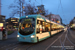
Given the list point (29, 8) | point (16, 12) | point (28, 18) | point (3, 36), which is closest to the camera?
point (28, 18)

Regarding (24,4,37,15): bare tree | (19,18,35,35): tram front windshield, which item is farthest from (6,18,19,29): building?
(19,18,35,35): tram front windshield

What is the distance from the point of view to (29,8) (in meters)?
26.4

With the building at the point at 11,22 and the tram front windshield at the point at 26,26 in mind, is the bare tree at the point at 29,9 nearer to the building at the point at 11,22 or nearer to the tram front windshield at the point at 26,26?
the tram front windshield at the point at 26,26

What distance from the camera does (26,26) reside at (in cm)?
1007

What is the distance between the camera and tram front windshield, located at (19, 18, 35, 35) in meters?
9.81

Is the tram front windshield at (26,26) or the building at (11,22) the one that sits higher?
the tram front windshield at (26,26)

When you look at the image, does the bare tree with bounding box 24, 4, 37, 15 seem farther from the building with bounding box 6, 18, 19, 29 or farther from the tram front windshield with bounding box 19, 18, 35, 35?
the building with bounding box 6, 18, 19, 29

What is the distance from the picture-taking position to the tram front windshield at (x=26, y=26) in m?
9.81

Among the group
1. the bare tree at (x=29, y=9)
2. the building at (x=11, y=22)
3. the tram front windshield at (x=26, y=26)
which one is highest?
the bare tree at (x=29, y=9)

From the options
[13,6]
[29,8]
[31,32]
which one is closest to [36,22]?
[31,32]

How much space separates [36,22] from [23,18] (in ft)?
5.42

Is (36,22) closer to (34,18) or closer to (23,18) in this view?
(34,18)

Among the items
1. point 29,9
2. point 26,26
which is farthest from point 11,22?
point 26,26

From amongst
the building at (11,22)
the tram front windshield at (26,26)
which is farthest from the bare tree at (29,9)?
the building at (11,22)
